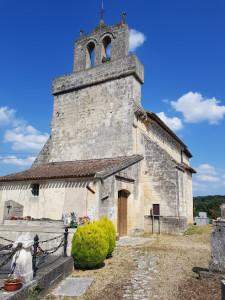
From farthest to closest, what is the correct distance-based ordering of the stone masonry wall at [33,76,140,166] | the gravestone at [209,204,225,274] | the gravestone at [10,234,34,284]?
the stone masonry wall at [33,76,140,166], the gravestone at [209,204,225,274], the gravestone at [10,234,34,284]

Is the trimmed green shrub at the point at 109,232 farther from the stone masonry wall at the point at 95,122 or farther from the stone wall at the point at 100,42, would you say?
the stone wall at the point at 100,42

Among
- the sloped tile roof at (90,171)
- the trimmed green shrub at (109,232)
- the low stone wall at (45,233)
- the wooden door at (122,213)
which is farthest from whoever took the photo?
Result: the wooden door at (122,213)

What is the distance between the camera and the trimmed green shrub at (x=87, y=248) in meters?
5.99

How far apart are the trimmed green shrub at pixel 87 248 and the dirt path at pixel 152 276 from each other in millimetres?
215

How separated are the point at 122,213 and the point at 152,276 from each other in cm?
585

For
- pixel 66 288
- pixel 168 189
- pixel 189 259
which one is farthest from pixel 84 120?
pixel 66 288

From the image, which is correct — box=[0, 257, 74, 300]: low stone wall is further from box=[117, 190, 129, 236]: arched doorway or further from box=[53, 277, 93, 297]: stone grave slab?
box=[117, 190, 129, 236]: arched doorway

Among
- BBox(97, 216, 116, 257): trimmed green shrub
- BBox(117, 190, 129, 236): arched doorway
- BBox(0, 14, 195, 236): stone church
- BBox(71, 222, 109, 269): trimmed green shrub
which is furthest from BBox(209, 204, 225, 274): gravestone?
BBox(117, 190, 129, 236): arched doorway

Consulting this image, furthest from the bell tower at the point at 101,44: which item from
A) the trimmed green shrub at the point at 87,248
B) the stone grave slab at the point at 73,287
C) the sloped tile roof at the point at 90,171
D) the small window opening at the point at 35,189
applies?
the stone grave slab at the point at 73,287

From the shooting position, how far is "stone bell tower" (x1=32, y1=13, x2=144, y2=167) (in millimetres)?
13305

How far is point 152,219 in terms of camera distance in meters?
12.7

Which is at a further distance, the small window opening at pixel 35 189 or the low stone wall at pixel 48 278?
the small window opening at pixel 35 189

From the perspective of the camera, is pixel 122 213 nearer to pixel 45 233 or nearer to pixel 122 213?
pixel 122 213

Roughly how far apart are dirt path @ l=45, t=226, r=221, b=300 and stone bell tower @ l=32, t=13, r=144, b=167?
5.87 m
